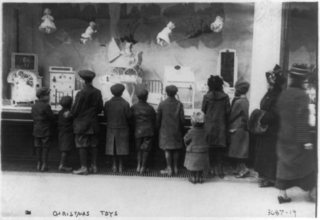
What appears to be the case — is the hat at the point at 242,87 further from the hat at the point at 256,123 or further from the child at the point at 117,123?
the child at the point at 117,123

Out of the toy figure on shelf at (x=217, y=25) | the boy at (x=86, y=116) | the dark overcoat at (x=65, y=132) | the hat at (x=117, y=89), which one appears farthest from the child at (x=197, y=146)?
the dark overcoat at (x=65, y=132)

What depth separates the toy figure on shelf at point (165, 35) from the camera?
463cm

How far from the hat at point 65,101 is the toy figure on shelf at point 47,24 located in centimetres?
107

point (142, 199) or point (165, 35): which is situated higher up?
point (165, 35)

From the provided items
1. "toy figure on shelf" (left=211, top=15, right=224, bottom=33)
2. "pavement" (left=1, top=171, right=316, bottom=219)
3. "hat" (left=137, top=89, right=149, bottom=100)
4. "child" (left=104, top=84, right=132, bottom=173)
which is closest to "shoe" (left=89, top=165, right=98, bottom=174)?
"pavement" (left=1, top=171, right=316, bottom=219)

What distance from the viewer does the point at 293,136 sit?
395 centimetres

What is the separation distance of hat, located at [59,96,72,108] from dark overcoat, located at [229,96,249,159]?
2.21 meters

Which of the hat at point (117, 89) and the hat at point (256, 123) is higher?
the hat at point (117, 89)

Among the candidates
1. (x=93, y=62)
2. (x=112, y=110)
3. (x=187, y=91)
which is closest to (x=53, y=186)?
(x=112, y=110)

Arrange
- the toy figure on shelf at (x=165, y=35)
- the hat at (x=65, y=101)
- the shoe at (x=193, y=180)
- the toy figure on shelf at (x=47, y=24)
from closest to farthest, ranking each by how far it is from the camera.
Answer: the shoe at (x=193, y=180)
the hat at (x=65, y=101)
the toy figure on shelf at (x=47, y=24)
the toy figure on shelf at (x=165, y=35)

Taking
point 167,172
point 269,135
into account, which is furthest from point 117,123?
point 269,135

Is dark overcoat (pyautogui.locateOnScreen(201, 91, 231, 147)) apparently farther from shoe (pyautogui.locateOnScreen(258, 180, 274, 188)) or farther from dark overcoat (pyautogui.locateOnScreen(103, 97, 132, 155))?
dark overcoat (pyautogui.locateOnScreen(103, 97, 132, 155))

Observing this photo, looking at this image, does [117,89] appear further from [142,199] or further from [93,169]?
[142,199]

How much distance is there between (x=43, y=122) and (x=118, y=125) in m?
1.00
